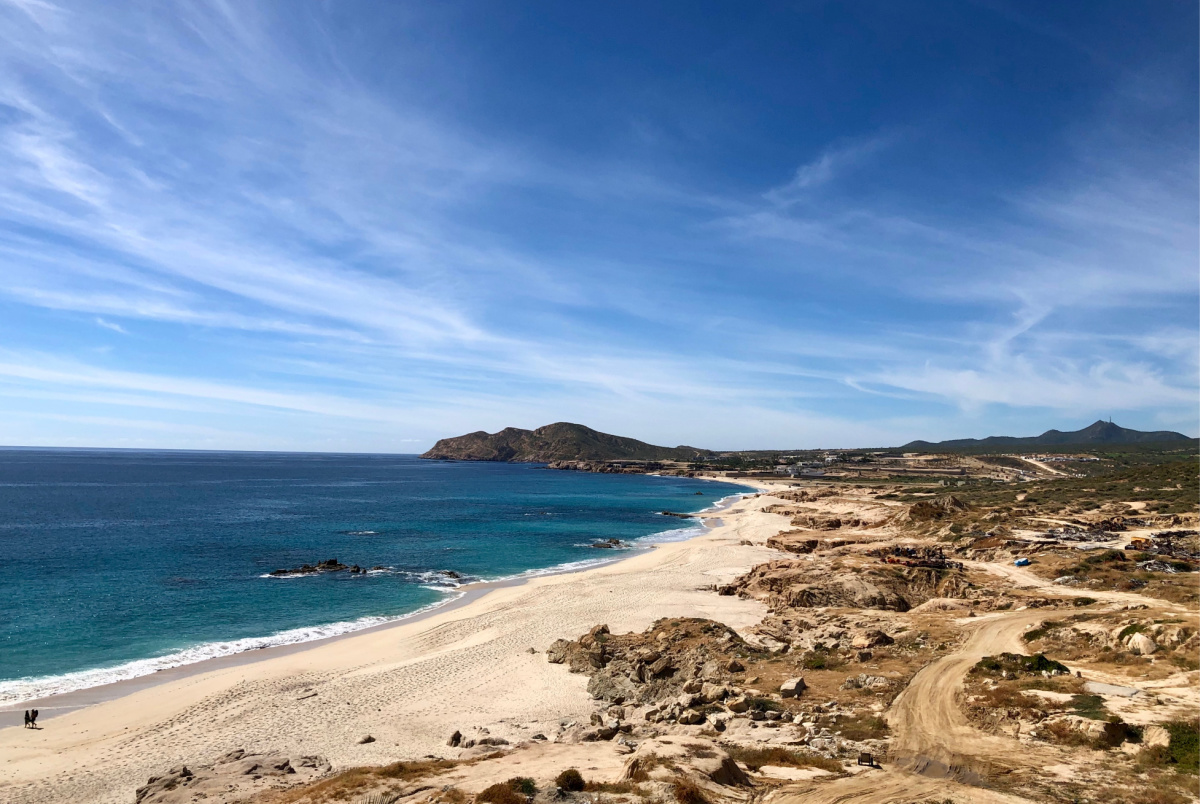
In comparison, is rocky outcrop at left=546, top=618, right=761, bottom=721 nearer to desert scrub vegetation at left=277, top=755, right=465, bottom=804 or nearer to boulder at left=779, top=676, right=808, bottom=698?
boulder at left=779, top=676, right=808, bottom=698

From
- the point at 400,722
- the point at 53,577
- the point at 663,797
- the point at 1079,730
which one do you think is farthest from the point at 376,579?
the point at 1079,730

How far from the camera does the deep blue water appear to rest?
3398 cm

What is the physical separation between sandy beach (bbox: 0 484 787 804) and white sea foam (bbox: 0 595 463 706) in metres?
1.70

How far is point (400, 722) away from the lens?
23609 millimetres

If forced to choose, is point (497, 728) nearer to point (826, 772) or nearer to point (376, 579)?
point (826, 772)

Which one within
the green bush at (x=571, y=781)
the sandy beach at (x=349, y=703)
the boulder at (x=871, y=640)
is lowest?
the sandy beach at (x=349, y=703)

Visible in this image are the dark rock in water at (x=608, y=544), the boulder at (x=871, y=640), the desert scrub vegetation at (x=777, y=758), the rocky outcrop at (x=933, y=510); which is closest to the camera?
the desert scrub vegetation at (x=777, y=758)

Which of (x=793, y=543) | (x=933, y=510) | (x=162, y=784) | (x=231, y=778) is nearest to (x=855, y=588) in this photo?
A: (x=793, y=543)

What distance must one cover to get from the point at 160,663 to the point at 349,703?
513 inches

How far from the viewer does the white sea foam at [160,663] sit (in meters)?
27.1

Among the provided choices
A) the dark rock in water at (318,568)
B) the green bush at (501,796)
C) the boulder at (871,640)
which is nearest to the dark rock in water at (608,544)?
the dark rock in water at (318,568)

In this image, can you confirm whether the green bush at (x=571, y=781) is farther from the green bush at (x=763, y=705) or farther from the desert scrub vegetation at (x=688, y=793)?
the green bush at (x=763, y=705)

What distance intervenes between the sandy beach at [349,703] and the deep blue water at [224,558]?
5074 mm

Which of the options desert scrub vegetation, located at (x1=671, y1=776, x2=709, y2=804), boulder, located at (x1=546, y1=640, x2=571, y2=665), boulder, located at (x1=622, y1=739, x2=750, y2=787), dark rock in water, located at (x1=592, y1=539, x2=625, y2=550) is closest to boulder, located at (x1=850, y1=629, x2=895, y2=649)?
boulder, located at (x1=546, y1=640, x2=571, y2=665)
